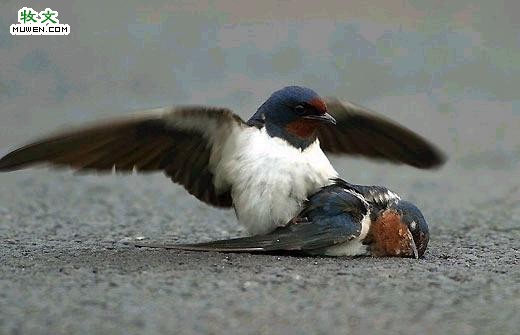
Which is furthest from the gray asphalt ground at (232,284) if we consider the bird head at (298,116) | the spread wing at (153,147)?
the bird head at (298,116)

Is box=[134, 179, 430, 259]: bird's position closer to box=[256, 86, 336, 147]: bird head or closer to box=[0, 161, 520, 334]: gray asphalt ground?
box=[0, 161, 520, 334]: gray asphalt ground

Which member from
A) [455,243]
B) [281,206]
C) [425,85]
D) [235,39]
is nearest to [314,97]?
[281,206]

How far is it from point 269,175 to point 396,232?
0.59 meters

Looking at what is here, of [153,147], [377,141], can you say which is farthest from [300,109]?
[377,141]

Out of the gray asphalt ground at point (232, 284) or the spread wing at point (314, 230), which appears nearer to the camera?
the gray asphalt ground at point (232, 284)

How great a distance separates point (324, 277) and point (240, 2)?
9926 millimetres

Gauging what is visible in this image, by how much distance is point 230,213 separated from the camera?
665 cm

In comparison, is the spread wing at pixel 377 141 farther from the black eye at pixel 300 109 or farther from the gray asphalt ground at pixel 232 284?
the black eye at pixel 300 109

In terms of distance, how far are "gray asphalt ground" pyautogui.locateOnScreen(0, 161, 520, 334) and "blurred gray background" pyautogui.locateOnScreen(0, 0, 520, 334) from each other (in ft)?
0.04

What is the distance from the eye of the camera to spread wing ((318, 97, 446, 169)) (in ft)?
16.9

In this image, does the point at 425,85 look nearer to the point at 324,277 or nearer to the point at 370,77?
the point at 370,77

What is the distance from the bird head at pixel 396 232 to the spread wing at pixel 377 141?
2.23ft

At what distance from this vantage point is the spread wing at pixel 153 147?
14.2ft

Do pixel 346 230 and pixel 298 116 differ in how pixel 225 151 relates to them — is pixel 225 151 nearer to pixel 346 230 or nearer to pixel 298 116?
pixel 298 116
